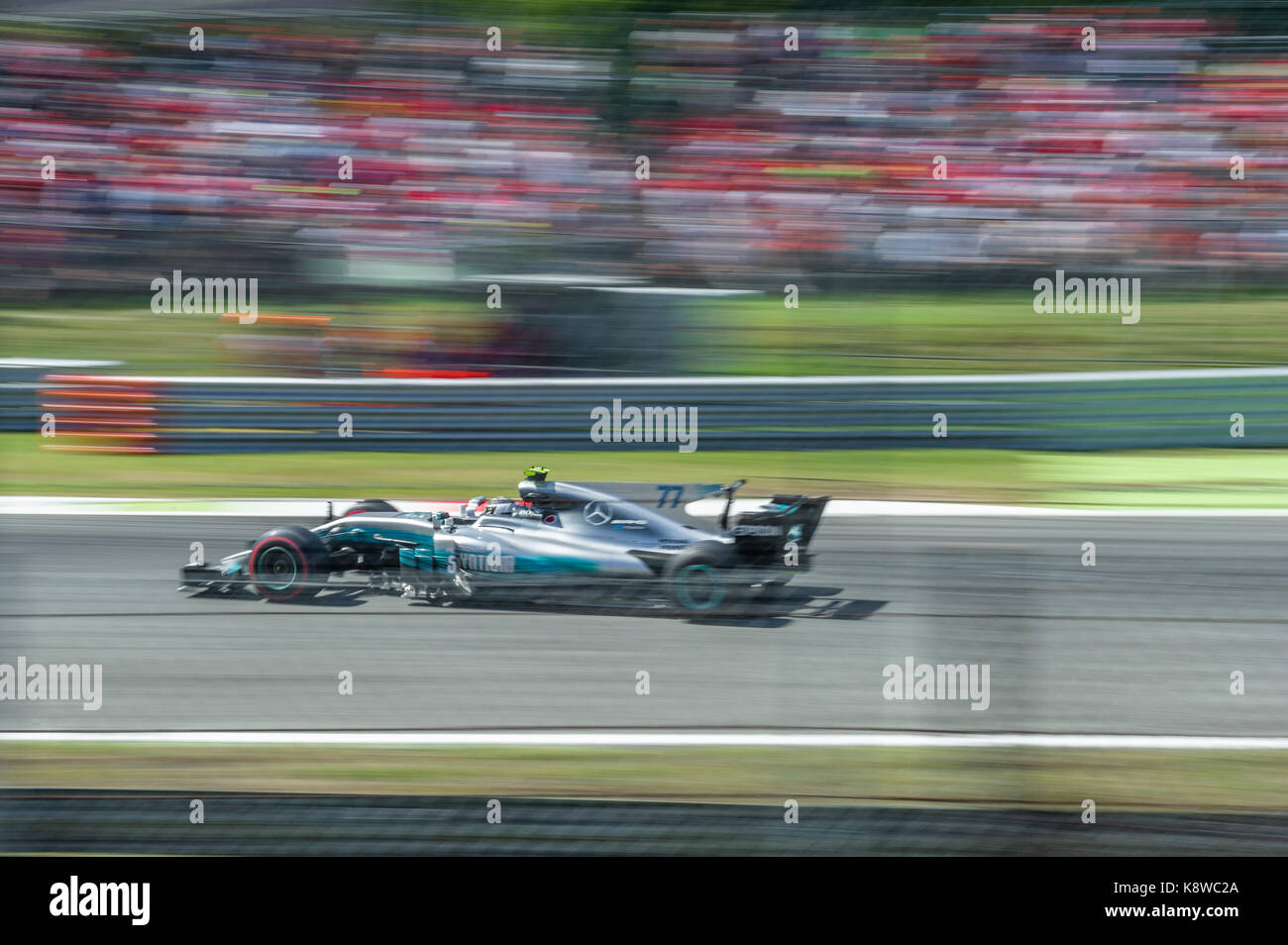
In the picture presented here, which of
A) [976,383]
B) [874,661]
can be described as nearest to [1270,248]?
[976,383]

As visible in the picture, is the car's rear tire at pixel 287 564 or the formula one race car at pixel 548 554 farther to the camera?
the car's rear tire at pixel 287 564

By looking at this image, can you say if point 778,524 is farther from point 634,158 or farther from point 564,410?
point 634,158

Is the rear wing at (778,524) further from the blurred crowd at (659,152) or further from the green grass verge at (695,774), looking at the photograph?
the green grass verge at (695,774)

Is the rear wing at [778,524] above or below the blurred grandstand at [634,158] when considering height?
below

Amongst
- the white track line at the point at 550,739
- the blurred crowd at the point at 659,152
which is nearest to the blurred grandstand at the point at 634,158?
the blurred crowd at the point at 659,152

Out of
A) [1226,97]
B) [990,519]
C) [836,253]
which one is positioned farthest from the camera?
[990,519]

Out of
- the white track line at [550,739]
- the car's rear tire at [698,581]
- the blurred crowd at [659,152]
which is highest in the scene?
the blurred crowd at [659,152]

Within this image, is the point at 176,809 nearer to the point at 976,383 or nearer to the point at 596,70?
the point at 596,70
